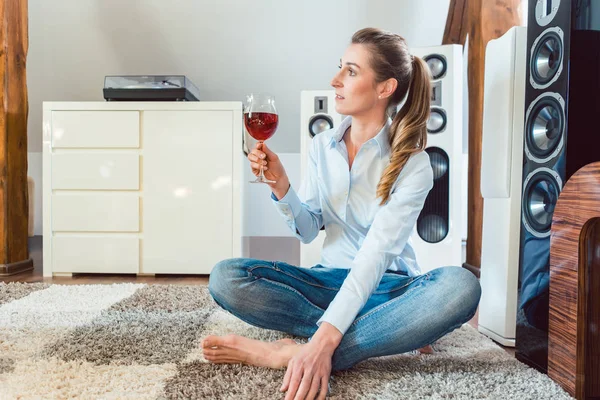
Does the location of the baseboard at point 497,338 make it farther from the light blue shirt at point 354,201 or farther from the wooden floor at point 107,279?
the wooden floor at point 107,279

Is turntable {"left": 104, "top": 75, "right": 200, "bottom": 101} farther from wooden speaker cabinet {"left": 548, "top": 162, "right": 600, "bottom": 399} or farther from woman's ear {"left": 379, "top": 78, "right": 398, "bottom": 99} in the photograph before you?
wooden speaker cabinet {"left": 548, "top": 162, "right": 600, "bottom": 399}

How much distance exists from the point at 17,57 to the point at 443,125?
7.03 feet

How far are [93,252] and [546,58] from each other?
223 centimetres

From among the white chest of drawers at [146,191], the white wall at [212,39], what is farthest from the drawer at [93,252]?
the white wall at [212,39]

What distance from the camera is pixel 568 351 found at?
43.0 inches

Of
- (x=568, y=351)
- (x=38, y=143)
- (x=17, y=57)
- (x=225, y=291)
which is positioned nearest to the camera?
(x=568, y=351)

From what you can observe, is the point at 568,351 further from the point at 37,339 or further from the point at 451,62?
the point at 451,62

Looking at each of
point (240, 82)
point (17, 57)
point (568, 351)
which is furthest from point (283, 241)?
point (568, 351)

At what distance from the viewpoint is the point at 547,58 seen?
132cm

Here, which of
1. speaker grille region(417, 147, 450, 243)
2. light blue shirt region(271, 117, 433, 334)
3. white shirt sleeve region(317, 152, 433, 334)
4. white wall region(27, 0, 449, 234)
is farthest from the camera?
white wall region(27, 0, 449, 234)

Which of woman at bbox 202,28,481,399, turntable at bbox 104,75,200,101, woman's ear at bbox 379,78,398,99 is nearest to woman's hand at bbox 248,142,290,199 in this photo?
woman at bbox 202,28,481,399

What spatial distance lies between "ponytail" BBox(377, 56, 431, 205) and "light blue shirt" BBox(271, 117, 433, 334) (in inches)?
0.9

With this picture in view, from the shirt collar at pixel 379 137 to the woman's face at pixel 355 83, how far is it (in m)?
0.08

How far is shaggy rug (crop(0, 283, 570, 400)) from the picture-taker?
1.03 m
